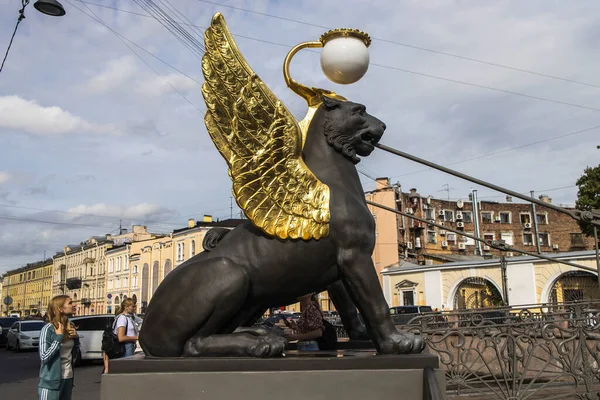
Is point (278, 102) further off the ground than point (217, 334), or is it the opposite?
point (278, 102)

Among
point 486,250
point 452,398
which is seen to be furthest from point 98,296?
point 452,398

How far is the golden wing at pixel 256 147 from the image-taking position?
2852 millimetres

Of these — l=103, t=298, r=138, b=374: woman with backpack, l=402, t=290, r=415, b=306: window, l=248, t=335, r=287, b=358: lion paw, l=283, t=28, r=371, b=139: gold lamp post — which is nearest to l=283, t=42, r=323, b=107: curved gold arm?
l=283, t=28, r=371, b=139: gold lamp post

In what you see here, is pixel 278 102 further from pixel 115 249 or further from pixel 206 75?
pixel 115 249

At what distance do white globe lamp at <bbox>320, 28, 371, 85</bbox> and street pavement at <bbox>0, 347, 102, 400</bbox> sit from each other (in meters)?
8.01

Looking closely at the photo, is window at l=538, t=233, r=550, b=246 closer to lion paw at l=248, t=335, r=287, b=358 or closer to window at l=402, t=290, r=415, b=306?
window at l=402, t=290, r=415, b=306

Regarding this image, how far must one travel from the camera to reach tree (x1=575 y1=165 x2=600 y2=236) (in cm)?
2450

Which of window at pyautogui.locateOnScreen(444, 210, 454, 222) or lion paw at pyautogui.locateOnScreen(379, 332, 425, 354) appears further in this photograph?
window at pyautogui.locateOnScreen(444, 210, 454, 222)

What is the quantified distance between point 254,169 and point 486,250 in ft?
153

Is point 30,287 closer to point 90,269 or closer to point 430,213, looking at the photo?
point 90,269

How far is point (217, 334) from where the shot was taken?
9.54 ft

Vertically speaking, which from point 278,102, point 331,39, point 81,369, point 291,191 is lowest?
point 81,369

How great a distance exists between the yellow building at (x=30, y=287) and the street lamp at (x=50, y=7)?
78040mm

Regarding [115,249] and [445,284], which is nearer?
[445,284]
